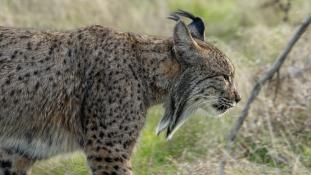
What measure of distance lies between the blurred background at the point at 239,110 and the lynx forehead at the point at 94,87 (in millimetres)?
312

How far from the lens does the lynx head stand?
690 cm

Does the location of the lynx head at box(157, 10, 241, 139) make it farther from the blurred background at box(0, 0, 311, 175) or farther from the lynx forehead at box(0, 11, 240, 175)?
the blurred background at box(0, 0, 311, 175)

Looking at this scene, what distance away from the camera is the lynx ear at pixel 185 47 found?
6.82 meters

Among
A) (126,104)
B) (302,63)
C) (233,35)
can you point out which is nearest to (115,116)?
(126,104)

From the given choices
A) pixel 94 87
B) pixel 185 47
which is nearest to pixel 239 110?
pixel 185 47

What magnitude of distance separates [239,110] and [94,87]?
82.6 inches

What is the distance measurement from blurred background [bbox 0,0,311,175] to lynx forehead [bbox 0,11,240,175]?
312 mm

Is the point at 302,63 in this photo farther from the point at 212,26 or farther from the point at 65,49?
the point at 212,26

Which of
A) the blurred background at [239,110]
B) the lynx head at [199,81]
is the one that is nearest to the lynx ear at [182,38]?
the lynx head at [199,81]

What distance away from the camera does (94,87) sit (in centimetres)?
668

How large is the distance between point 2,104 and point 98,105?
0.62 metres

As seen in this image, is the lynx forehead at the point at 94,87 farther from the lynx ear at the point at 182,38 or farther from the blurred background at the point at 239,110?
the blurred background at the point at 239,110

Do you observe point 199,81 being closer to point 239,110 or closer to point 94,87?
point 94,87

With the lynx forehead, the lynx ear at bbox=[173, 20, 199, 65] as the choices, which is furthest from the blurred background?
the lynx ear at bbox=[173, 20, 199, 65]
